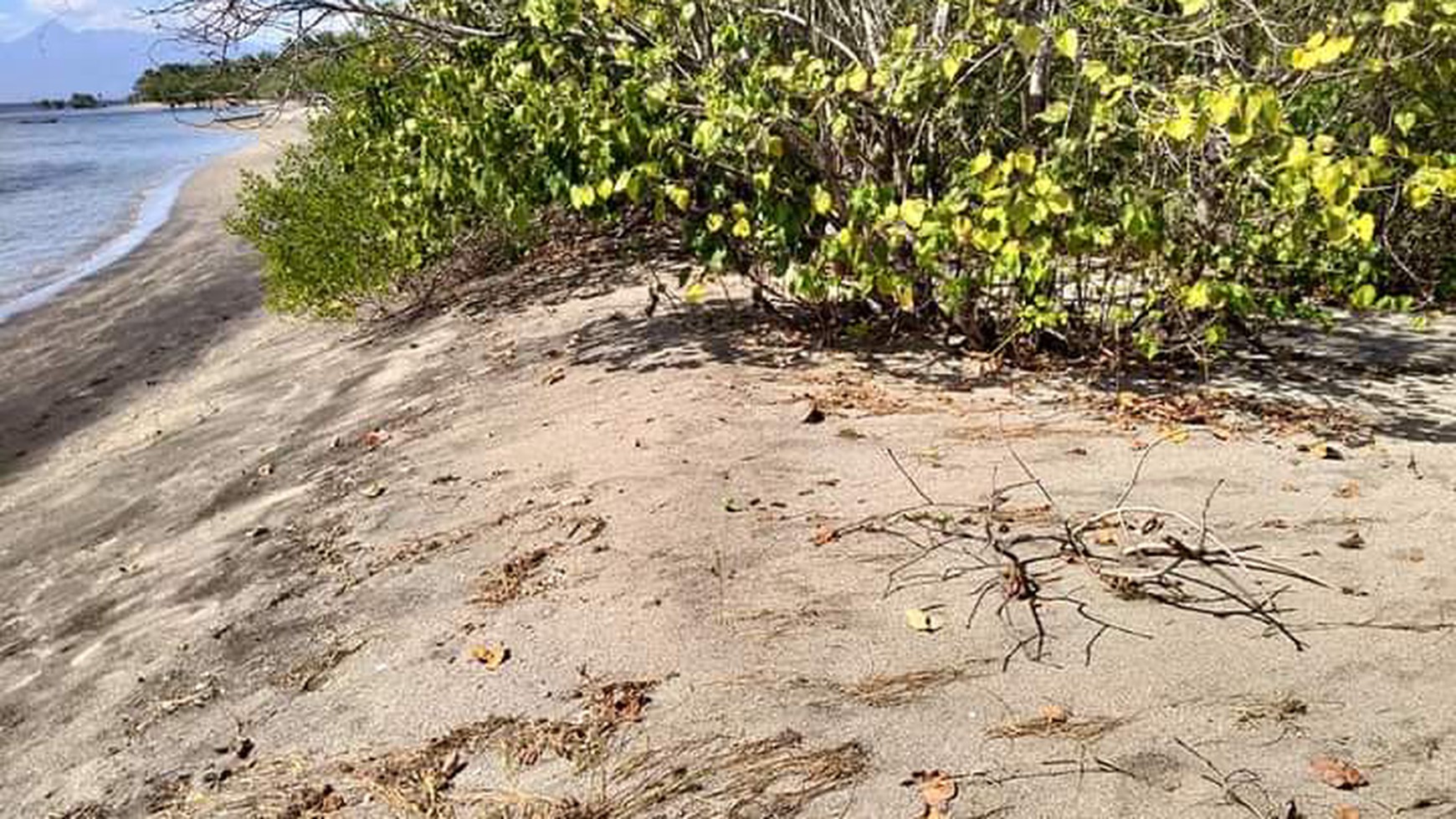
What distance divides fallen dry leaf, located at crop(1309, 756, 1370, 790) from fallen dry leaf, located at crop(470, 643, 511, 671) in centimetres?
214

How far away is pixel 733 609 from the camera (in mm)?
3475

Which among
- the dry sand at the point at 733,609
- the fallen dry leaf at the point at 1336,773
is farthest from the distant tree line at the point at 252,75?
the fallen dry leaf at the point at 1336,773

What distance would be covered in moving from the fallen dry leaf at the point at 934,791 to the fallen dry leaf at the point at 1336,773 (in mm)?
777

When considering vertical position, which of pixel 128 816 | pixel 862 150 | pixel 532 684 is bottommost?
pixel 128 816

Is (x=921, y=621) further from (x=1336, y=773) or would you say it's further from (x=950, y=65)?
A: (x=950, y=65)

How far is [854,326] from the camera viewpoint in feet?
21.1

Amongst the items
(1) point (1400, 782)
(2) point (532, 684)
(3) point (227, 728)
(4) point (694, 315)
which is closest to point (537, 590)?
(2) point (532, 684)

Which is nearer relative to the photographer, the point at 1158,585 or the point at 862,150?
the point at 1158,585

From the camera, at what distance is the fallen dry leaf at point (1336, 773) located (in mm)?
2447

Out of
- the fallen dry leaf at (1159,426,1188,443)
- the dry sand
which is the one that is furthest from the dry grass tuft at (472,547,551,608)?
the fallen dry leaf at (1159,426,1188,443)

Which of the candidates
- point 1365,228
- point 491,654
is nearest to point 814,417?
point 491,654

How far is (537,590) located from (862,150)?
9.73ft

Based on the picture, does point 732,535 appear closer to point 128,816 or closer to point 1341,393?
point 128,816

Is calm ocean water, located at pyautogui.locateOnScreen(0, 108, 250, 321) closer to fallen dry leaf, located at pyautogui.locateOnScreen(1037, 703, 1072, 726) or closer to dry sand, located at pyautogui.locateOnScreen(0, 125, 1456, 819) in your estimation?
dry sand, located at pyautogui.locateOnScreen(0, 125, 1456, 819)
